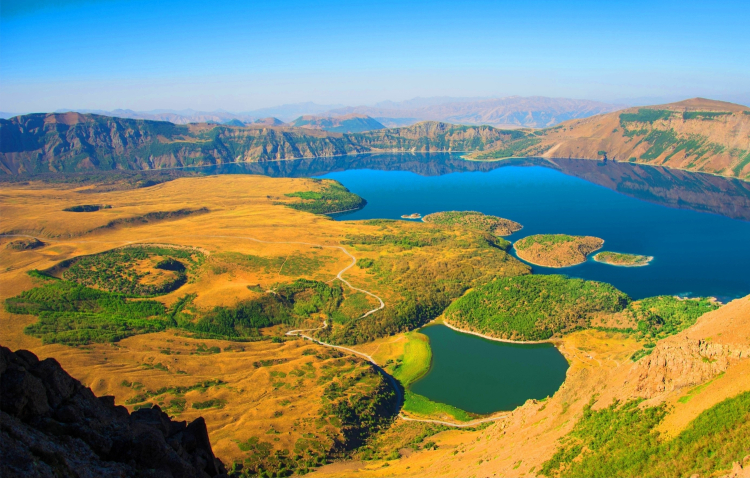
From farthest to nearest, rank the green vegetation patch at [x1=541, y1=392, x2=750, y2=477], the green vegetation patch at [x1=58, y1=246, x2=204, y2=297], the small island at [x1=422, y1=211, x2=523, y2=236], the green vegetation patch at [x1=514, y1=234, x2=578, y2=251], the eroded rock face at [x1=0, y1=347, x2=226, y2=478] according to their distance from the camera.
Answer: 1. the small island at [x1=422, y1=211, x2=523, y2=236]
2. the green vegetation patch at [x1=514, y1=234, x2=578, y2=251]
3. the green vegetation patch at [x1=58, y1=246, x2=204, y2=297]
4. the green vegetation patch at [x1=541, y1=392, x2=750, y2=477]
5. the eroded rock face at [x1=0, y1=347, x2=226, y2=478]

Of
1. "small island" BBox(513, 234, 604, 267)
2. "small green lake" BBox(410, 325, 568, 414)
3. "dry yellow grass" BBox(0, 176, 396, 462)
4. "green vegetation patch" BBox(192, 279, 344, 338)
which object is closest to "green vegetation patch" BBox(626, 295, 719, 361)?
"small green lake" BBox(410, 325, 568, 414)

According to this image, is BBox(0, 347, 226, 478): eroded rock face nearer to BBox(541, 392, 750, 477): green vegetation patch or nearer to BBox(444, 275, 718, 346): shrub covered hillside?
BBox(541, 392, 750, 477): green vegetation patch

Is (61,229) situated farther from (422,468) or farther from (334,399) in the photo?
(422,468)

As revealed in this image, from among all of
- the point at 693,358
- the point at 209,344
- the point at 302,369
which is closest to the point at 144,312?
the point at 209,344

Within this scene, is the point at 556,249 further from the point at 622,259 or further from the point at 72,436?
the point at 72,436

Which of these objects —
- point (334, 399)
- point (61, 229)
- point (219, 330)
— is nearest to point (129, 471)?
point (334, 399)
